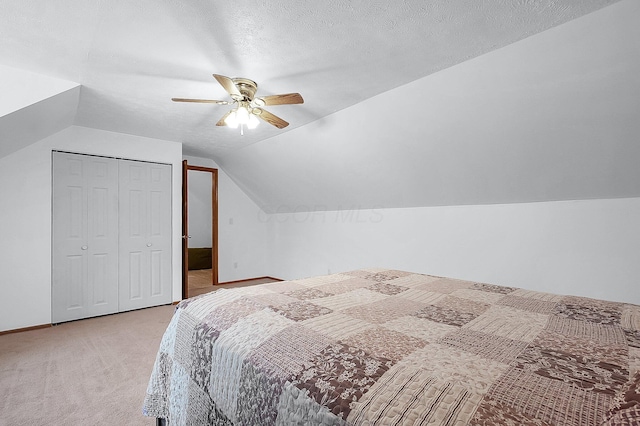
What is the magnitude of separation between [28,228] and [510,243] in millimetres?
5195

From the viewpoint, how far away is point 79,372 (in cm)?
237

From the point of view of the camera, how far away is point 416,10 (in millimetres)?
1678

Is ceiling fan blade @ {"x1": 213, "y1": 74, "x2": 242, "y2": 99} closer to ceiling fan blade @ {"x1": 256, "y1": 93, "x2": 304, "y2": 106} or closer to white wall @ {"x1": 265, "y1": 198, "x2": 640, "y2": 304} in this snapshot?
ceiling fan blade @ {"x1": 256, "y1": 93, "x2": 304, "y2": 106}

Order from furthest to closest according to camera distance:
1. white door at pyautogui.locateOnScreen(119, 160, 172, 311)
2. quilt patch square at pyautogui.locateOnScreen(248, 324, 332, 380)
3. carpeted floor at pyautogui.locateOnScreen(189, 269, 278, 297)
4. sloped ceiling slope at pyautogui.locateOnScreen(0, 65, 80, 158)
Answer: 1. carpeted floor at pyautogui.locateOnScreen(189, 269, 278, 297)
2. white door at pyautogui.locateOnScreen(119, 160, 172, 311)
3. sloped ceiling slope at pyautogui.locateOnScreen(0, 65, 80, 158)
4. quilt patch square at pyautogui.locateOnScreen(248, 324, 332, 380)

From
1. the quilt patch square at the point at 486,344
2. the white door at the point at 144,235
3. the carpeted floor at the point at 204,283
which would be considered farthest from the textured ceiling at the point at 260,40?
the carpeted floor at the point at 204,283

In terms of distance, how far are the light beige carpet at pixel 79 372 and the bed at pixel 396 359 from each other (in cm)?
74

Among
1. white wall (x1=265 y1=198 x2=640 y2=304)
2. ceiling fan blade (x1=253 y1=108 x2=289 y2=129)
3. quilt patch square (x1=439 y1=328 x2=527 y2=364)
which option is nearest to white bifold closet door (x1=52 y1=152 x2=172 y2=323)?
ceiling fan blade (x1=253 y1=108 x2=289 y2=129)

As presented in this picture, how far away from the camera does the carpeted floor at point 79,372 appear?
1866 mm

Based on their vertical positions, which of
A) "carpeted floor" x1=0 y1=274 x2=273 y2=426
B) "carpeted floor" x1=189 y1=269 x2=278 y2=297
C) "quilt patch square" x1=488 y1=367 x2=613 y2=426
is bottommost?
"carpeted floor" x1=189 y1=269 x2=278 y2=297

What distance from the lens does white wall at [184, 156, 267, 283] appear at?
5535 millimetres

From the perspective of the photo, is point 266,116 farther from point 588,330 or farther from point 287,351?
point 588,330

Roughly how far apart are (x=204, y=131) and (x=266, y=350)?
11.5 ft

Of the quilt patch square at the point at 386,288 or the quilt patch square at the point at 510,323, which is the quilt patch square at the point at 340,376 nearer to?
the quilt patch square at the point at 510,323

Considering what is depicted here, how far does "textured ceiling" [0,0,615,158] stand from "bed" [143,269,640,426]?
1.57 meters
